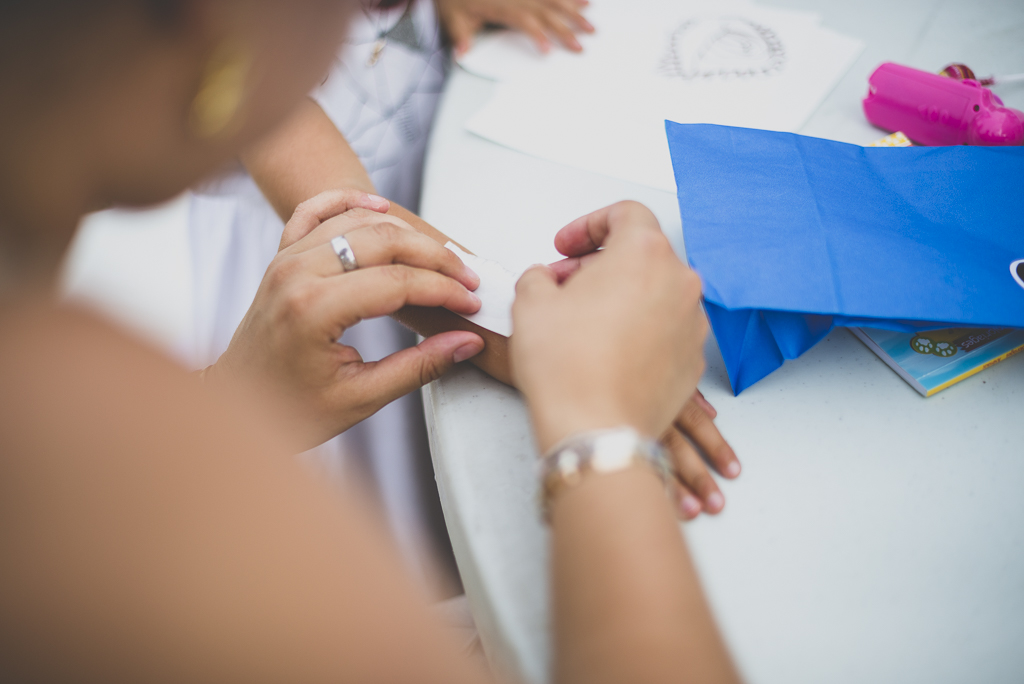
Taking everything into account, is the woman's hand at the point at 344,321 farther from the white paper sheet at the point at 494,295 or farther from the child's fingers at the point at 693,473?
the child's fingers at the point at 693,473

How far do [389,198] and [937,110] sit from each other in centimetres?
72

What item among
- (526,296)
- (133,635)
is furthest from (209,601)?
(526,296)

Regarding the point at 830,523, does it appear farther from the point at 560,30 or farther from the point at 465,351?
the point at 560,30

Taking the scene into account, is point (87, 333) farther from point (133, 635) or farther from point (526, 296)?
point (526, 296)

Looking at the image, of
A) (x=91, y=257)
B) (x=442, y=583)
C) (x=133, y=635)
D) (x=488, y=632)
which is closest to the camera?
(x=133, y=635)

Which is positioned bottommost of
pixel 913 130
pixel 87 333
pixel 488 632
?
pixel 488 632

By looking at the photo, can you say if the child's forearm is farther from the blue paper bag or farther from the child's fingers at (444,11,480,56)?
the blue paper bag

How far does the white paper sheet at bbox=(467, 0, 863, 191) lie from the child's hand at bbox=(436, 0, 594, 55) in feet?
0.14

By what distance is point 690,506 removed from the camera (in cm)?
40

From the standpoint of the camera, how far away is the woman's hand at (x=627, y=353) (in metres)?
0.37

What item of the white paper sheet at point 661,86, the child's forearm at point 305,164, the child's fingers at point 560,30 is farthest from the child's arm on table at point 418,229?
the child's fingers at point 560,30

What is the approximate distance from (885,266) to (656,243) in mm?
199

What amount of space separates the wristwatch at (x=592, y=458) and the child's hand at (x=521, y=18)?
2.27 ft

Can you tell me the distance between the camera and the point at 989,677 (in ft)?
1.11
